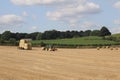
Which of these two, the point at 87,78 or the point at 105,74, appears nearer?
the point at 87,78

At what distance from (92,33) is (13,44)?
57.2 m

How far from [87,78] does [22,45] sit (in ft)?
116

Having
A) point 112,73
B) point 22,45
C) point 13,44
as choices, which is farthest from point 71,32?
point 112,73

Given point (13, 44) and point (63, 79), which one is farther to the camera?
point (13, 44)

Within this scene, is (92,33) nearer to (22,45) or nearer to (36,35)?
(36,35)

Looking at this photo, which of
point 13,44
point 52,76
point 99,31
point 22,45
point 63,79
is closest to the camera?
point 63,79

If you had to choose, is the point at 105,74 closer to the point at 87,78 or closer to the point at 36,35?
the point at 87,78

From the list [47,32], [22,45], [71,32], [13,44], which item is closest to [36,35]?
[47,32]

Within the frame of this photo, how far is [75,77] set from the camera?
1652 centimetres

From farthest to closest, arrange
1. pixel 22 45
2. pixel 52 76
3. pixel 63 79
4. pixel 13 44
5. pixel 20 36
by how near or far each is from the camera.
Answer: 1. pixel 20 36
2. pixel 13 44
3. pixel 22 45
4. pixel 52 76
5. pixel 63 79

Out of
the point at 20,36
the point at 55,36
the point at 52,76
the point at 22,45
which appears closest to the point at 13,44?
the point at 22,45

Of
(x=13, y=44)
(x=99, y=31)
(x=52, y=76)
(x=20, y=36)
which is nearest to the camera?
(x=52, y=76)

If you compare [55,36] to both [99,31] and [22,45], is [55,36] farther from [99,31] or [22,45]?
[22,45]

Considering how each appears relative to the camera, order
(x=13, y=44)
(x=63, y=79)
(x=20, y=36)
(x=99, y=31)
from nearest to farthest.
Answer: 1. (x=63, y=79)
2. (x=13, y=44)
3. (x=20, y=36)
4. (x=99, y=31)
